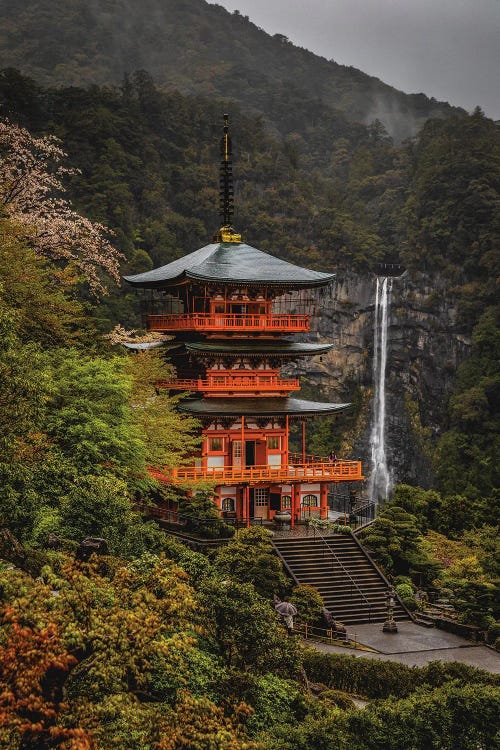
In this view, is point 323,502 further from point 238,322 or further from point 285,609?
point 285,609

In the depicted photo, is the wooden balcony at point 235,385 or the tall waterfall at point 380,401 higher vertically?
the wooden balcony at point 235,385

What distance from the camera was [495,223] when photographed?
3162 inches

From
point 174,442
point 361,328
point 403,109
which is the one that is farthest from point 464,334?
point 403,109

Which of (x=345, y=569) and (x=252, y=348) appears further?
(x=252, y=348)

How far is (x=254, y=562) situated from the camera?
2716 centimetres

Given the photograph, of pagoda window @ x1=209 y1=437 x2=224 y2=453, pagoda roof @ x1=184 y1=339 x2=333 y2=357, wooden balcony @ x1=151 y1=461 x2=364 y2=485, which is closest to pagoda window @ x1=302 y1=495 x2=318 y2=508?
wooden balcony @ x1=151 y1=461 x2=364 y2=485

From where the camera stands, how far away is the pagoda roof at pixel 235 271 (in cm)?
3472

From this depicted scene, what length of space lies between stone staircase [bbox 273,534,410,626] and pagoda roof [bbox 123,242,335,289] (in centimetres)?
887

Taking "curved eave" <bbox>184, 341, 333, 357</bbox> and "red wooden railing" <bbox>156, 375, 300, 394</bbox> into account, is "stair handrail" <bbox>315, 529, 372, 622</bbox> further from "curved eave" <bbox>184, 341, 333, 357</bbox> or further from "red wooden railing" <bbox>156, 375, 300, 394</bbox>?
"curved eave" <bbox>184, 341, 333, 357</bbox>

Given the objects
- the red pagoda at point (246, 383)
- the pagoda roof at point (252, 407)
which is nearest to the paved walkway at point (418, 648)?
the red pagoda at point (246, 383)

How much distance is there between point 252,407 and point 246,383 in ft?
3.77

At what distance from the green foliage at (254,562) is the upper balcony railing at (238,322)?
30.4 ft

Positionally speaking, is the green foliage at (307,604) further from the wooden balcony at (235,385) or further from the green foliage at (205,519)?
the wooden balcony at (235,385)

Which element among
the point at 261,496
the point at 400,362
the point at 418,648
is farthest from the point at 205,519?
the point at 400,362
